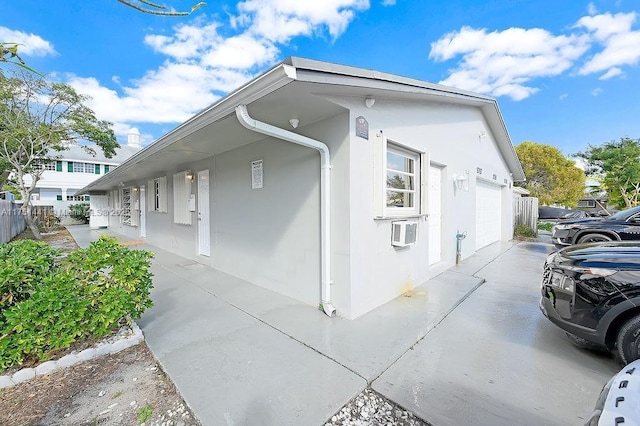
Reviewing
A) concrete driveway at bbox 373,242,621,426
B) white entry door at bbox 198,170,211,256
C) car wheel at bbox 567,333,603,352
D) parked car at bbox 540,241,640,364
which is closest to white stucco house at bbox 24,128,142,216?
white entry door at bbox 198,170,211,256

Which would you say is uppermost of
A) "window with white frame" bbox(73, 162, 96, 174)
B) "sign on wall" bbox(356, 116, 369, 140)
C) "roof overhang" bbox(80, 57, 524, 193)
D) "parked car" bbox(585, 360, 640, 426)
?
"window with white frame" bbox(73, 162, 96, 174)

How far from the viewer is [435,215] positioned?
543 centimetres

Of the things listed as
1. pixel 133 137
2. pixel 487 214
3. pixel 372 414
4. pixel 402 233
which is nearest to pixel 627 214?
pixel 487 214

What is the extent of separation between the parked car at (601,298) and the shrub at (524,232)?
34.6ft

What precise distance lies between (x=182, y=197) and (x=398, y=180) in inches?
224

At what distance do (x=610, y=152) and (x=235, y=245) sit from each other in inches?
866

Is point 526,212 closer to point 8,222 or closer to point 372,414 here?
point 372,414

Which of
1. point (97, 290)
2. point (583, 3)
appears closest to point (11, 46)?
point (97, 290)

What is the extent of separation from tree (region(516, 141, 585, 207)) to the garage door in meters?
12.7

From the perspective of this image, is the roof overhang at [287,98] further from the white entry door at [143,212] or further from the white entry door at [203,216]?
the white entry door at [143,212]

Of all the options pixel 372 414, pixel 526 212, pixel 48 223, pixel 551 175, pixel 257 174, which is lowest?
pixel 372 414

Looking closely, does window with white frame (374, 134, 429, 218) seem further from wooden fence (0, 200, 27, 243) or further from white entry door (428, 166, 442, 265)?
wooden fence (0, 200, 27, 243)

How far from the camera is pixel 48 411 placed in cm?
190

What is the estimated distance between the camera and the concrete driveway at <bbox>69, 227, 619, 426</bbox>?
1.90 meters
